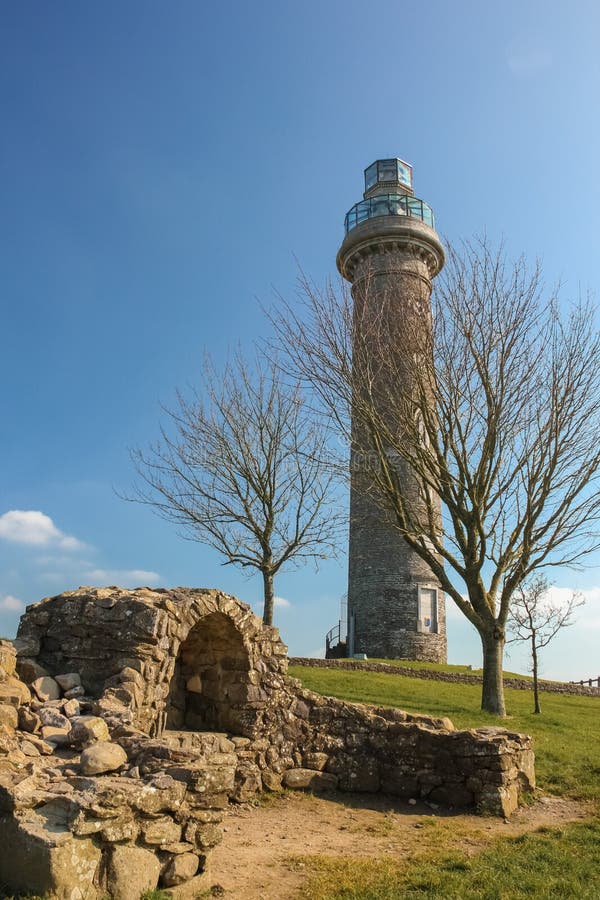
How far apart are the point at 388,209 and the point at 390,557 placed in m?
15.4

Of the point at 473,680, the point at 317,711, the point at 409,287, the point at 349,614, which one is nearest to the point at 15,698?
the point at 317,711

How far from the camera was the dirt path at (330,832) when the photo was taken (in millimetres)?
6688

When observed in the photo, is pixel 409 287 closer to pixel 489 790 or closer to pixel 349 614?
pixel 349 614

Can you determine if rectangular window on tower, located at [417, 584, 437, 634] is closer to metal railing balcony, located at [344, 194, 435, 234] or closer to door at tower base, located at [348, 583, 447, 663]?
door at tower base, located at [348, 583, 447, 663]

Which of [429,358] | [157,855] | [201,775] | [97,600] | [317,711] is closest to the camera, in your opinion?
[157,855]

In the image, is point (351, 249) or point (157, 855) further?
point (351, 249)

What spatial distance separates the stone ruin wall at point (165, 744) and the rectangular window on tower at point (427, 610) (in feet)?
53.9

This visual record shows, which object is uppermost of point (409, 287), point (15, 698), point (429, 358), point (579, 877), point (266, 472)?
point (409, 287)

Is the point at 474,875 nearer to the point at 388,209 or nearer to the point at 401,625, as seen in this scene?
the point at 401,625

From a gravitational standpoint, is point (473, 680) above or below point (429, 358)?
below

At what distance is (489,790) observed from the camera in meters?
9.83

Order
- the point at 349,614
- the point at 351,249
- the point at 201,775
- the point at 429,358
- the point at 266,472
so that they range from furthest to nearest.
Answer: the point at 351,249, the point at 349,614, the point at 266,472, the point at 429,358, the point at 201,775

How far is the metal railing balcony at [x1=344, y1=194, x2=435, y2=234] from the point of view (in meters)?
31.4

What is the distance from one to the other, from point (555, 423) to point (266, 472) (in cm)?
879
